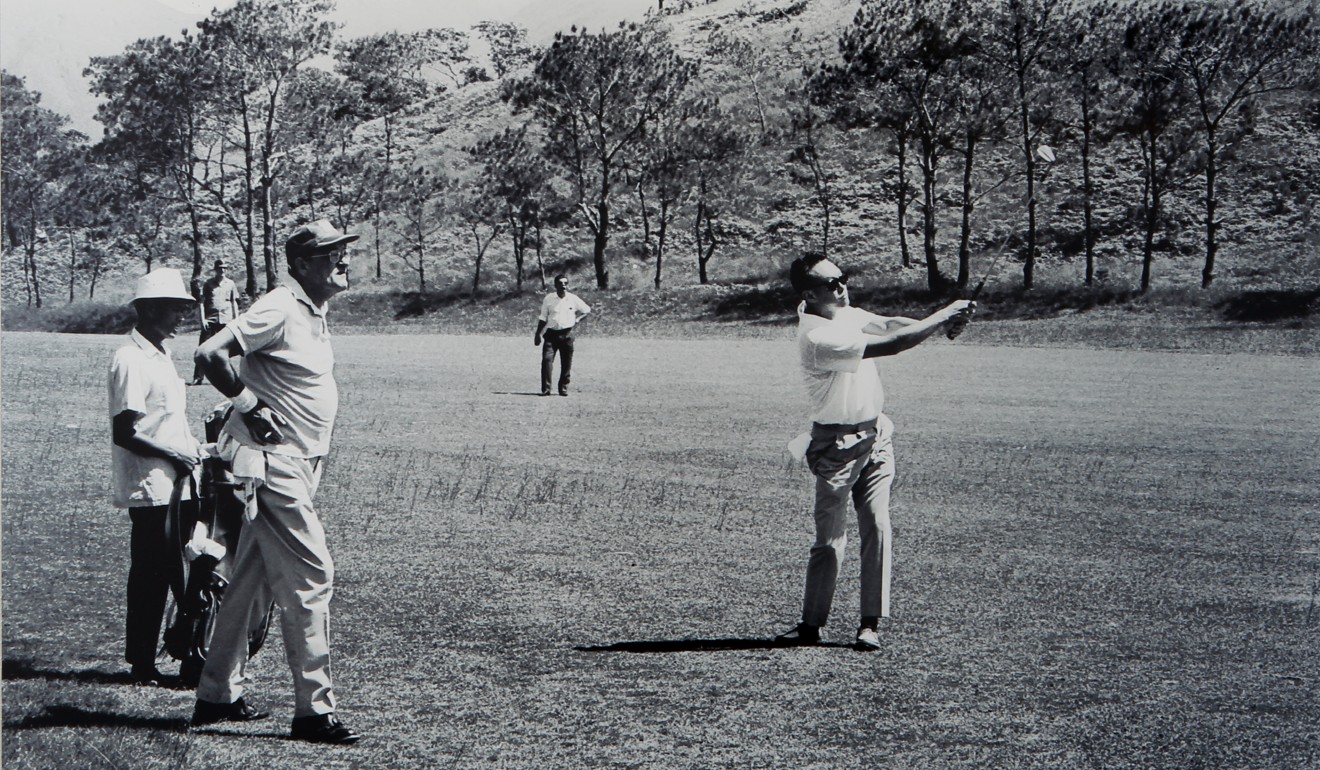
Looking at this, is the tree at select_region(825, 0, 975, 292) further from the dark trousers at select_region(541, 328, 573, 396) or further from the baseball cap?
the baseball cap

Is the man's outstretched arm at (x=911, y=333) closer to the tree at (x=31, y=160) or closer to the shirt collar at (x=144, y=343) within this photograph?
the shirt collar at (x=144, y=343)

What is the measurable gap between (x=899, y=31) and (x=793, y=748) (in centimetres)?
3910

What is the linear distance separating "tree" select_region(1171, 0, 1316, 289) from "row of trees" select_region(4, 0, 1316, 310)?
0.10 m

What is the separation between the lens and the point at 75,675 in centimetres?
586

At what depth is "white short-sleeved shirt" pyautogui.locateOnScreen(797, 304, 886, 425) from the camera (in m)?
6.27

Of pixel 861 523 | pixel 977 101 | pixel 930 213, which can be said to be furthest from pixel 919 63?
pixel 861 523

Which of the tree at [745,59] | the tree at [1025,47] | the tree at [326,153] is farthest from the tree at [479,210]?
the tree at [745,59]

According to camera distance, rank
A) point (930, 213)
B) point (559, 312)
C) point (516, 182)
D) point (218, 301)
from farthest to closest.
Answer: point (516, 182), point (930, 213), point (559, 312), point (218, 301)

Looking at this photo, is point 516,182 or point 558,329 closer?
point 558,329

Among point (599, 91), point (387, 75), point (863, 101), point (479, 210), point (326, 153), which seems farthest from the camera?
point (479, 210)

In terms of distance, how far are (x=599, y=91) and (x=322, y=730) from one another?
4459 centimetres

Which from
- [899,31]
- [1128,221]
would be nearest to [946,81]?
[899,31]

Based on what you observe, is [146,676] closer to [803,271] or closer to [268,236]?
[803,271]

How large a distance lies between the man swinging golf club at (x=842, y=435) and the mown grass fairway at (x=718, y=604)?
29 cm
